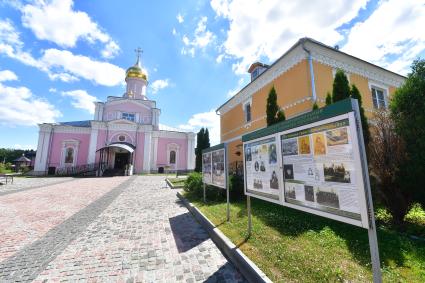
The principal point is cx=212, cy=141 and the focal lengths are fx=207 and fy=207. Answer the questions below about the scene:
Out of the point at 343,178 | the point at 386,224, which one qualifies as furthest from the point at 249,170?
the point at 386,224

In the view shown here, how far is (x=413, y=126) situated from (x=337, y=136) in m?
3.50

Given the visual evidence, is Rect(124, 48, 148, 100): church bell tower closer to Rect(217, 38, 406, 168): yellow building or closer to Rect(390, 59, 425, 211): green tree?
Rect(217, 38, 406, 168): yellow building

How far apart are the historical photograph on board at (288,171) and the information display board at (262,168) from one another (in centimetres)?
15

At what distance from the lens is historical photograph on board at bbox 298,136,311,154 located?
106 inches

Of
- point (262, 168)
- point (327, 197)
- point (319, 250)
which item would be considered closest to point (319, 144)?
point (327, 197)

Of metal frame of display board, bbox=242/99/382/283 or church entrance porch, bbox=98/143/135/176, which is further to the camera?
church entrance porch, bbox=98/143/135/176

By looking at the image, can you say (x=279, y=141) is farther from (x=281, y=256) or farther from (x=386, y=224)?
(x=386, y=224)

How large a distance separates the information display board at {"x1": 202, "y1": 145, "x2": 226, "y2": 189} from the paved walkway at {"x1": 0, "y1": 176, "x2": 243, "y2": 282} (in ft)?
4.30

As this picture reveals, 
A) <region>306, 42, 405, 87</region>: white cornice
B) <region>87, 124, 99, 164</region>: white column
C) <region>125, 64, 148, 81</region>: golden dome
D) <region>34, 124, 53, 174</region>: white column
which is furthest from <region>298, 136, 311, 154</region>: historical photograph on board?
<region>125, 64, 148, 81</region>: golden dome

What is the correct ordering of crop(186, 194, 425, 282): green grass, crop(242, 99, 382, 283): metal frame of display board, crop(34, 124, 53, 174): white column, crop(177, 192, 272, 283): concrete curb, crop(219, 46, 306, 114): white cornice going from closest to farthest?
1. crop(242, 99, 382, 283): metal frame of display board
2. crop(186, 194, 425, 282): green grass
3. crop(177, 192, 272, 283): concrete curb
4. crop(219, 46, 306, 114): white cornice
5. crop(34, 124, 53, 174): white column

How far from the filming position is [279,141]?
327 centimetres

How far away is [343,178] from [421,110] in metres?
3.86

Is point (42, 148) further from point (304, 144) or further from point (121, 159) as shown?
point (304, 144)

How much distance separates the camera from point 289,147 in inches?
121
